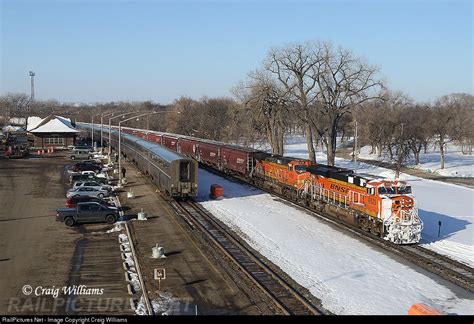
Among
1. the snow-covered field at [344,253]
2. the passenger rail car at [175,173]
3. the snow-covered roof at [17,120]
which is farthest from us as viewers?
the snow-covered roof at [17,120]

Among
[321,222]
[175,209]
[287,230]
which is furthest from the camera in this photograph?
[175,209]

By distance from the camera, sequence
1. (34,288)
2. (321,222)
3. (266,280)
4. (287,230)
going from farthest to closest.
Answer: (321,222) → (287,230) → (266,280) → (34,288)

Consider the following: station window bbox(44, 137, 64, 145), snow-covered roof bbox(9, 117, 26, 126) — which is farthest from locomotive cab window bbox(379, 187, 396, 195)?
snow-covered roof bbox(9, 117, 26, 126)

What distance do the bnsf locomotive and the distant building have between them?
50801mm

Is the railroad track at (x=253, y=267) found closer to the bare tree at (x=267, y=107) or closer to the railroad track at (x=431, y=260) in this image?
the railroad track at (x=431, y=260)

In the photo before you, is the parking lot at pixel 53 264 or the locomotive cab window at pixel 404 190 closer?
the parking lot at pixel 53 264

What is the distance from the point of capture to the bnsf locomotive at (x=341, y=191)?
29328 millimetres

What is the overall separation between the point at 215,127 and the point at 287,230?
3548 inches

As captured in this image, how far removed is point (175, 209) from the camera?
40000mm

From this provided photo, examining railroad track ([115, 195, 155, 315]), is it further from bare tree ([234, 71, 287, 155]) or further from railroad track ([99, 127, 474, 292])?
bare tree ([234, 71, 287, 155])

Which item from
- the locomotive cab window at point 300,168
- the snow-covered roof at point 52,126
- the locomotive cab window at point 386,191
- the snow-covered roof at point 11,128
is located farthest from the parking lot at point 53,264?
the snow-covered roof at point 11,128

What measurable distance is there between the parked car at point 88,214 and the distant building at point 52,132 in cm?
6754
